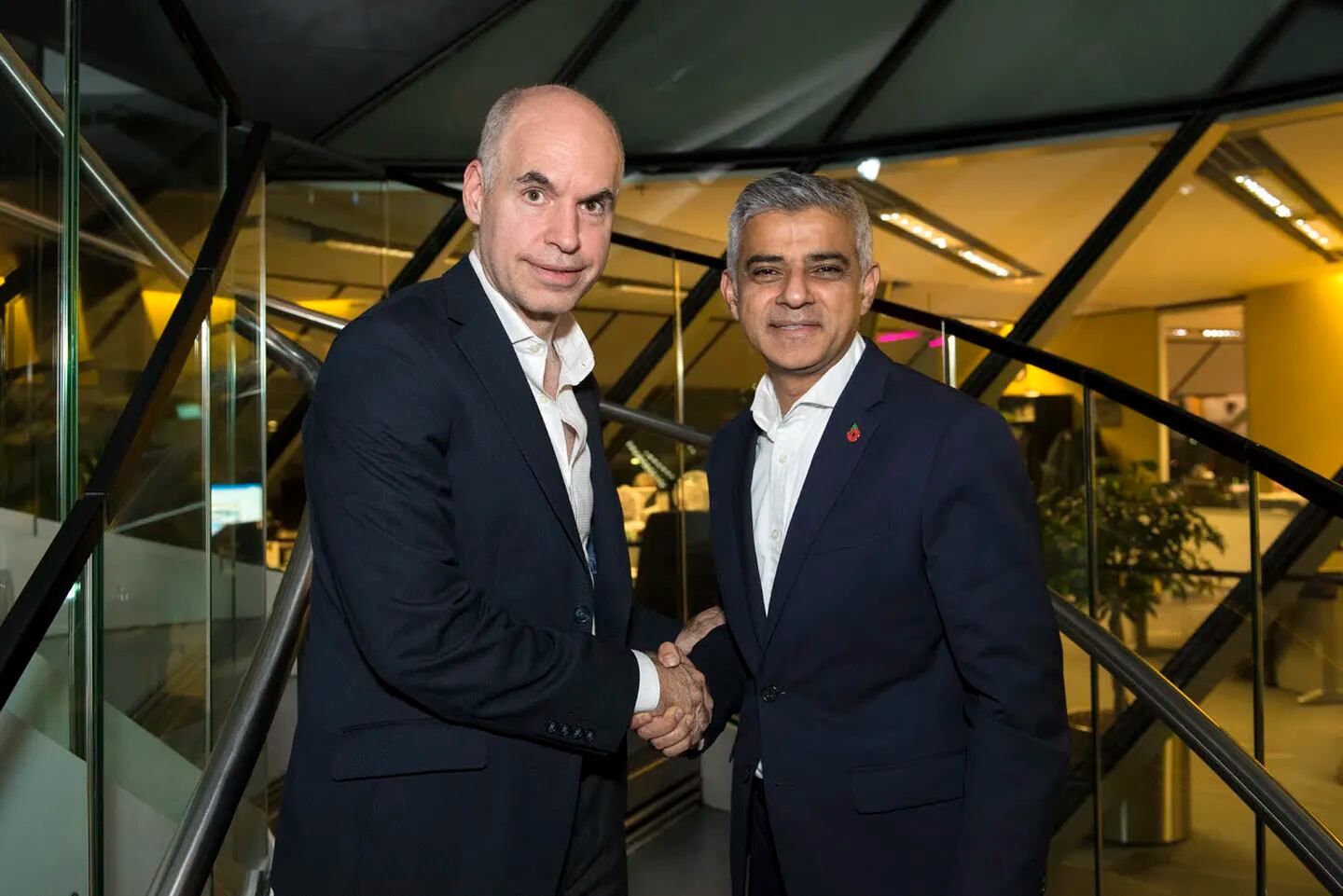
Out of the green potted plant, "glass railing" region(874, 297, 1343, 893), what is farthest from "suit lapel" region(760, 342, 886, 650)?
the green potted plant

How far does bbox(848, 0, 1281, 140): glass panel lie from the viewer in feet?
20.2

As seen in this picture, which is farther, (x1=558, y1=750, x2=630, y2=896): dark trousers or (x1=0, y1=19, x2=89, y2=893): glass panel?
(x1=0, y1=19, x2=89, y2=893): glass panel

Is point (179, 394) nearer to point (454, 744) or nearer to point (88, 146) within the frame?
point (88, 146)

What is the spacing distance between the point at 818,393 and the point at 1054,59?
529cm

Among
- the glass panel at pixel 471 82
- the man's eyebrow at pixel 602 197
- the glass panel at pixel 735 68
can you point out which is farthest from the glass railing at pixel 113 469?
the glass panel at pixel 471 82

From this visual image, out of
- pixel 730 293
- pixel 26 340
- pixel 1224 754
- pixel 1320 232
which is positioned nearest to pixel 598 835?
pixel 730 293

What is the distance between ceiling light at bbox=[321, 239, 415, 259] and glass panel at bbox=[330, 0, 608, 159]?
2.83 feet

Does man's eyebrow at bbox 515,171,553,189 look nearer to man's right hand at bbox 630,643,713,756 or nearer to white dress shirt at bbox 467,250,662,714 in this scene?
white dress shirt at bbox 467,250,662,714

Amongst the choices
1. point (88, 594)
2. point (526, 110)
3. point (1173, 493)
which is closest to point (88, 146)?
point (88, 594)

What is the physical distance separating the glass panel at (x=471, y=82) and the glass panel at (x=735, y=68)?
32 cm

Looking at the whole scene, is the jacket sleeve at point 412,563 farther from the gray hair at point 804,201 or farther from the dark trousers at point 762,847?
the gray hair at point 804,201

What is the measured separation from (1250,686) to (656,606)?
2.41 m

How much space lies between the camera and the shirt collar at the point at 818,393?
6.50 feet

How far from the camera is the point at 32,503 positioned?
2068mm
